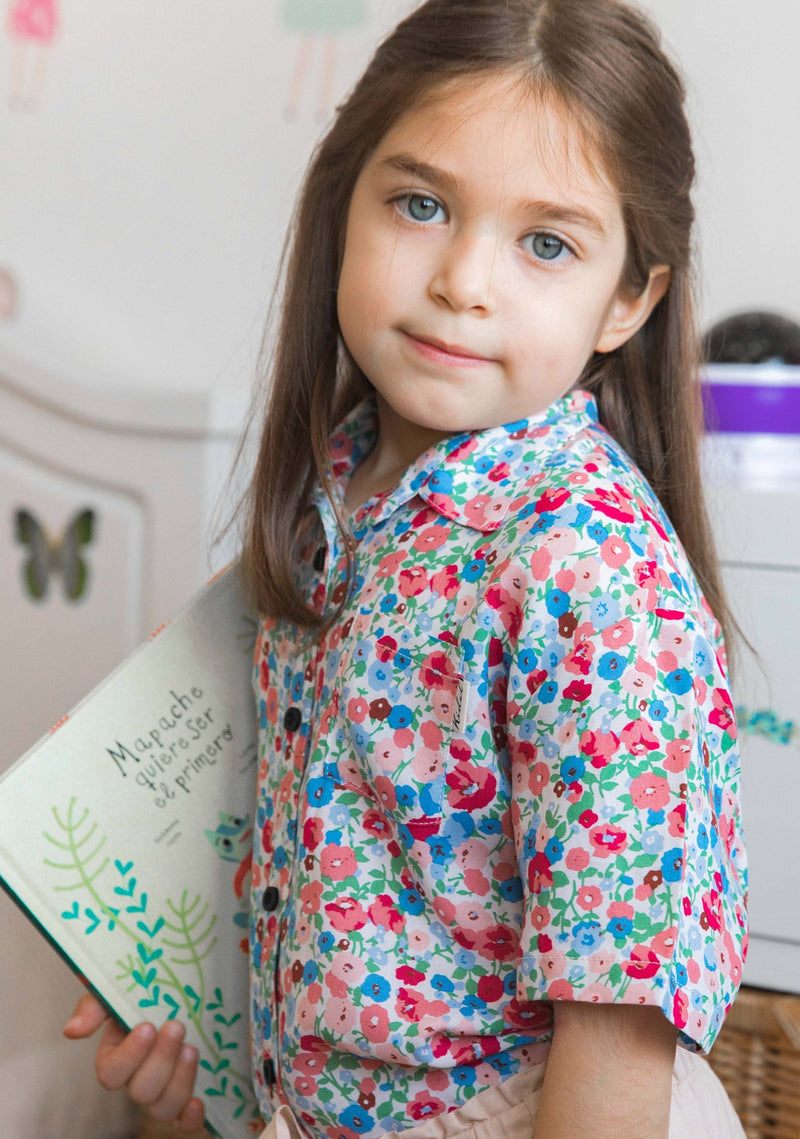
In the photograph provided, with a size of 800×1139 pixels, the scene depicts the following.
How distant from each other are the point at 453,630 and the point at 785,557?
46 centimetres

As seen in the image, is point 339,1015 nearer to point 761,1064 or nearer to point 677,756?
point 677,756

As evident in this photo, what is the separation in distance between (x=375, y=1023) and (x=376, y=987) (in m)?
0.02

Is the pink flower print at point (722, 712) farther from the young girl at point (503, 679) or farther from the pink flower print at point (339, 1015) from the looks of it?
the pink flower print at point (339, 1015)

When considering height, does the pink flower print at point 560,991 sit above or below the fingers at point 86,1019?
above

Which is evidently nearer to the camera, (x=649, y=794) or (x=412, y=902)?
(x=649, y=794)

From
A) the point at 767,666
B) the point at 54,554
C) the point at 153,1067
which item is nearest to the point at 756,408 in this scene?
the point at 767,666

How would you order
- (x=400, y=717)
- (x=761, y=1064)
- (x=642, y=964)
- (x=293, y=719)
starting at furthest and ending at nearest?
(x=761, y=1064) < (x=293, y=719) < (x=400, y=717) < (x=642, y=964)

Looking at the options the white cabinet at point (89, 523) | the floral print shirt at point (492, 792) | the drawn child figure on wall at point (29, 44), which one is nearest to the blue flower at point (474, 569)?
the floral print shirt at point (492, 792)

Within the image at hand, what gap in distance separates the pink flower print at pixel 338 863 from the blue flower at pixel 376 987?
0.17ft

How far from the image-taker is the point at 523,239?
588mm

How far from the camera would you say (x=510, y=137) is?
1.87 ft

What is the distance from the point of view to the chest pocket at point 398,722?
0.57 meters

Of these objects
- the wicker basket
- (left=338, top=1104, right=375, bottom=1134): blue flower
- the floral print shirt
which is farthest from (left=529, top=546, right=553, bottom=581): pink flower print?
the wicker basket

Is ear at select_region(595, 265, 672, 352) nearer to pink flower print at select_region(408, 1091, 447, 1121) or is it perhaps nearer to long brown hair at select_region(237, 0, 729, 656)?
long brown hair at select_region(237, 0, 729, 656)
